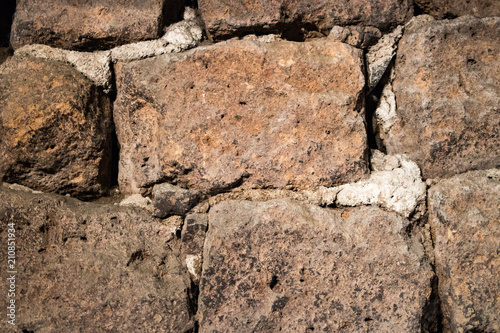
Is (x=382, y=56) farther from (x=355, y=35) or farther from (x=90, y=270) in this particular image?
(x=90, y=270)

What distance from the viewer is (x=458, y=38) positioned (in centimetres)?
114

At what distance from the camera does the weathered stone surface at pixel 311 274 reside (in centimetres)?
103

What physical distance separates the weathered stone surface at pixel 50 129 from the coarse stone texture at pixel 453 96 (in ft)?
3.08

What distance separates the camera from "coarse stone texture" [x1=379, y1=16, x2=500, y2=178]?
1.12m

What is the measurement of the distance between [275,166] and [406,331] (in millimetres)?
548

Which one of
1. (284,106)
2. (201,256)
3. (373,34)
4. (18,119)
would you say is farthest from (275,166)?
(18,119)

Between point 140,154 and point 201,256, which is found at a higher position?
point 140,154

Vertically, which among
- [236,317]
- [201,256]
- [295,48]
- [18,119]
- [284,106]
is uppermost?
[295,48]

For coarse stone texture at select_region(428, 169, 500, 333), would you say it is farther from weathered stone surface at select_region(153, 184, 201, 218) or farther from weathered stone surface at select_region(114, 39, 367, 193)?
weathered stone surface at select_region(153, 184, 201, 218)

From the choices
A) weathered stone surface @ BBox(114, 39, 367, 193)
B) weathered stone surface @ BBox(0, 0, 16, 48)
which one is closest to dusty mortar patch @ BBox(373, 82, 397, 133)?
weathered stone surface @ BBox(114, 39, 367, 193)

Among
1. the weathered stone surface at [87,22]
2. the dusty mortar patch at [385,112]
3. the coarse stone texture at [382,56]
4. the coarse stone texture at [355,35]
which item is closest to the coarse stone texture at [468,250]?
the dusty mortar patch at [385,112]

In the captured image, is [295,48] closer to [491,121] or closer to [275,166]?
[275,166]

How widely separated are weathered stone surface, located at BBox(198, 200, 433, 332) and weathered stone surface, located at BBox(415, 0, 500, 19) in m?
0.65

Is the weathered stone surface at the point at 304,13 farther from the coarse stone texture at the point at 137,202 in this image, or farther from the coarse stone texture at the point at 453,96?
the coarse stone texture at the point at 137,202
